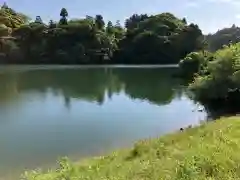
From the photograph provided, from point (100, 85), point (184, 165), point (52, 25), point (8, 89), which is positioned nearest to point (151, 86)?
point (100, 85)

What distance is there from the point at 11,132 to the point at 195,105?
16.6 m

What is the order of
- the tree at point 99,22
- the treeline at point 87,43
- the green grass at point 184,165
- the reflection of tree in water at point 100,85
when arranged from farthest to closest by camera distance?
the tree at point 99,22
the treeline at point 87,43
the reflection of tree in water at point 100,85
the green grass at point 184,165

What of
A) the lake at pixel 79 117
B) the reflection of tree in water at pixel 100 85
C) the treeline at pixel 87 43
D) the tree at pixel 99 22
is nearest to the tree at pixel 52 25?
the treeline at pixel 87 43

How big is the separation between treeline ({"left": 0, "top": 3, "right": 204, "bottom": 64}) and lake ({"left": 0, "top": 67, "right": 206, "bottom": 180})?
104ft

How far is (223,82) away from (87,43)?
56679mm

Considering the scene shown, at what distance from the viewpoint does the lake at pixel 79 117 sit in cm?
1920

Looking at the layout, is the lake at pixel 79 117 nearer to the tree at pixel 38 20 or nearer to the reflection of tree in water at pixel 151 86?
the reflection of tree in water at pixel 151 86

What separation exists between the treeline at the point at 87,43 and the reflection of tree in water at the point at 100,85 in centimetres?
1947

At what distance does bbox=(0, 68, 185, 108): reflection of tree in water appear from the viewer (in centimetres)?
4125

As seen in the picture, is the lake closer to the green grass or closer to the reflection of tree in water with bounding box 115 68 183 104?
the reflection of tree in water with bounding box 115 68 183 104

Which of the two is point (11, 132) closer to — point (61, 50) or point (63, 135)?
point (63, 135)

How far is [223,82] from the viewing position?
3156cm

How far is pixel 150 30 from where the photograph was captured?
9400cm

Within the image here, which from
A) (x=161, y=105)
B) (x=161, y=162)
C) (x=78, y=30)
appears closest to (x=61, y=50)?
(x=78, y=30)
